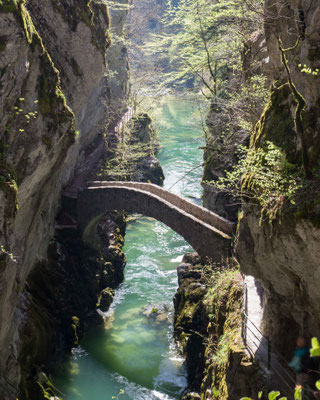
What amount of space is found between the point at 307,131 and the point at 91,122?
70.5 ft

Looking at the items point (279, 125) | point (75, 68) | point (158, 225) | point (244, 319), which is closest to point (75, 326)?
point (244, 319)

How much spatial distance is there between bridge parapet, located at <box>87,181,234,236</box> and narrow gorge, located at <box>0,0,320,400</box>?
75 mm

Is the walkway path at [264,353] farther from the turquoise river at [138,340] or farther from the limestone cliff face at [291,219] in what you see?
the turquoise river at [138,340]

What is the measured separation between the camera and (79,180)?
2503cm

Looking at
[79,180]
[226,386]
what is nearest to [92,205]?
[79,180]

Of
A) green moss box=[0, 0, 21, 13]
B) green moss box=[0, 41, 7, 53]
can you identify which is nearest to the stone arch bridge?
green moss box=[0, 41, 7, 53]

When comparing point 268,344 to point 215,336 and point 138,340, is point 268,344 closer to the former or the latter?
point 215,336

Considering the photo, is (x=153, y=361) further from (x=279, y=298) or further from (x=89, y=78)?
(x=89, y=78)

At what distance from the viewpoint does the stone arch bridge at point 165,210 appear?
15938 millimetres

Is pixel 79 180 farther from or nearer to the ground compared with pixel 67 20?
nearer to the ground

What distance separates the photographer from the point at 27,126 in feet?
36.7

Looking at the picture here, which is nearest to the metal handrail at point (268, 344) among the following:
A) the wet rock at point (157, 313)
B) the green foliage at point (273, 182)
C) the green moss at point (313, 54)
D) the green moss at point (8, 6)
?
the green foliage at point (273, 182)

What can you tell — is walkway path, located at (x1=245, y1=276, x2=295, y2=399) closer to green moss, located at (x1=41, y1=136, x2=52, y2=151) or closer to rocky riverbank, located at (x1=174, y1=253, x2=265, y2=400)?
rocky riverbank, located at (x1=174, y1=253, x2=265, y2=400)

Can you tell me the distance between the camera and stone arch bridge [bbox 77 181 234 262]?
52.3 ft
